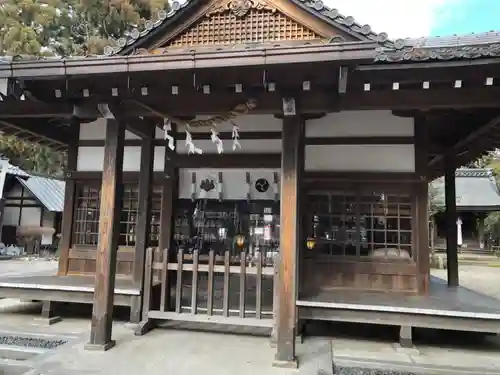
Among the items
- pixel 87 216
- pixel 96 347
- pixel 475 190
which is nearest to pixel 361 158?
pixel 96 347

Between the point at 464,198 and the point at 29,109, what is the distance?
24.1 m

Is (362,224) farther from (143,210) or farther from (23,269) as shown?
(23,269)

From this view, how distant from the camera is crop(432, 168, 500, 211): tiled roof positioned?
22453 mm

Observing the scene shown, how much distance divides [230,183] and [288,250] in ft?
8.73

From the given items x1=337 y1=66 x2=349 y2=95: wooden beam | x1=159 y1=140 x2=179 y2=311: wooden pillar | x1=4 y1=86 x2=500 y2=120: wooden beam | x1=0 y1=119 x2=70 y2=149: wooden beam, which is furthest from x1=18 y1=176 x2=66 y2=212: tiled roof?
x1=337 y1=66 x2=349 y2=95: wooden beam

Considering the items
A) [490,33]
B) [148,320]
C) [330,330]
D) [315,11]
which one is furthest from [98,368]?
[490,33]

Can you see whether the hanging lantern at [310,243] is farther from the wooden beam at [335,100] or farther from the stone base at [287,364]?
the wooden beam at [335,100]

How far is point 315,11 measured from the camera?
19.7ft

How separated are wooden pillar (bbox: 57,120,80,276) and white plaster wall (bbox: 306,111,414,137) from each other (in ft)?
13.8

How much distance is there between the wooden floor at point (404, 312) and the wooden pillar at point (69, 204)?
4301 mm

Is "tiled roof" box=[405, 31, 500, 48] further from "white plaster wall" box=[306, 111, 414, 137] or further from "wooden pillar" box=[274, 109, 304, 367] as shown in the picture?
"wooden pillar" box=[274, 109, 304, 367]

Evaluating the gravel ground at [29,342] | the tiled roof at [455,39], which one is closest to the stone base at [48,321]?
the gravel ground at [29,342]

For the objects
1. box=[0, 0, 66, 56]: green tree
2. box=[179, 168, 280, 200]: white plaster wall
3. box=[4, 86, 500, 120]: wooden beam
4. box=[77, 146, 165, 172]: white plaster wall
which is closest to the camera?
box=[4, 86, 500, 120]: wooden beam

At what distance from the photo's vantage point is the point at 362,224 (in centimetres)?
607
